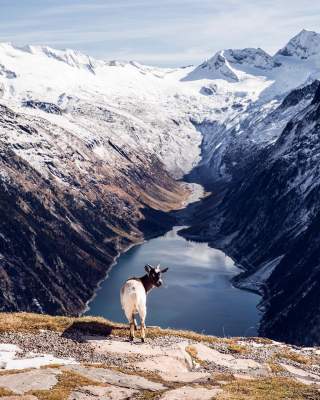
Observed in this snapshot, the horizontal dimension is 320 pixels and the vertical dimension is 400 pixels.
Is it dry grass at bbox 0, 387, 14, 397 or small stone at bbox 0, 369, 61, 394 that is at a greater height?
small stone at bbox 0, 369, 61, 394

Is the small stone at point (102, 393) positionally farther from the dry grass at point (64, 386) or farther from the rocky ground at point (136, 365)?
the dry grass at point (64, 386)

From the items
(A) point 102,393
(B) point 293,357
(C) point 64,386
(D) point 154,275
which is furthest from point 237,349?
(C) point 64,386

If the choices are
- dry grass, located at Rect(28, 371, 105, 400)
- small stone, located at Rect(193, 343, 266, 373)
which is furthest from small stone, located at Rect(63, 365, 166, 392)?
small stone, located at Rect(193, 343, 266, 373)

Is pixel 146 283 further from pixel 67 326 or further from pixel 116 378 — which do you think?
pixel 116 378

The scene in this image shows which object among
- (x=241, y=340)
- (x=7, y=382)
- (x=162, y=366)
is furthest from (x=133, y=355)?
(x=241, y=340)

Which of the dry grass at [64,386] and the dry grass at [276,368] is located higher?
the dry grass at [276,368]

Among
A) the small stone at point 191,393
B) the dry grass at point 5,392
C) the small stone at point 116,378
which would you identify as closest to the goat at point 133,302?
the small stone at point 116,378

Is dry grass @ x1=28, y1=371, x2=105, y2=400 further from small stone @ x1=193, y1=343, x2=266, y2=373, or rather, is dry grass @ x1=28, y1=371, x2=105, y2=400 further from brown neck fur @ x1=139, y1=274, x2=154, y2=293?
brown neck fur @ x1=139, y1=274, x2=154, y2=293
